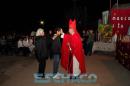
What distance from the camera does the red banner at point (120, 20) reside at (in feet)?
98.9

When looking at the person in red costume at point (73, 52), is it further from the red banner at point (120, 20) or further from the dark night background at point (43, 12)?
the dark night background at point (43, 12)

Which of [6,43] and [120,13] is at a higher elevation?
[120,13]

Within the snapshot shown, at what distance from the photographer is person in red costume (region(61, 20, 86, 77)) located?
1313 centimetres

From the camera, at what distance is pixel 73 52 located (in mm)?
13188

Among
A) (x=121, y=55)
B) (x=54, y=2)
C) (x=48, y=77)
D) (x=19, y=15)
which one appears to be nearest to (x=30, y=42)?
(x=121, y=55)

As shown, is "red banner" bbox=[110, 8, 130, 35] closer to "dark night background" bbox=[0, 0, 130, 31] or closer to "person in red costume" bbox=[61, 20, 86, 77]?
"person in red costume" bbox=[61, 20, 86, 77]

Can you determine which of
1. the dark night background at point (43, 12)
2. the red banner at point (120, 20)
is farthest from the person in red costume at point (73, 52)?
the dark night background at point (43, 12)

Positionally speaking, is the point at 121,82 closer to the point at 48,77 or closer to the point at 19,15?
the point at 48,77

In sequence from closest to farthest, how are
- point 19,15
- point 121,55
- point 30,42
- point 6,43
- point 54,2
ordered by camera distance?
point 121,55
point 30,42
point 6,43
point 19,15
point 54,2

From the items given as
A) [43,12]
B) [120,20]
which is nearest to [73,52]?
[120,20]

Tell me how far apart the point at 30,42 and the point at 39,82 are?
11.4m

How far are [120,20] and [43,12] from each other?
124ft

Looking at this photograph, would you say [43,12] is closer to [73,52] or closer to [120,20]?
[120,20]

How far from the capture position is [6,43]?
2619 centimetres
